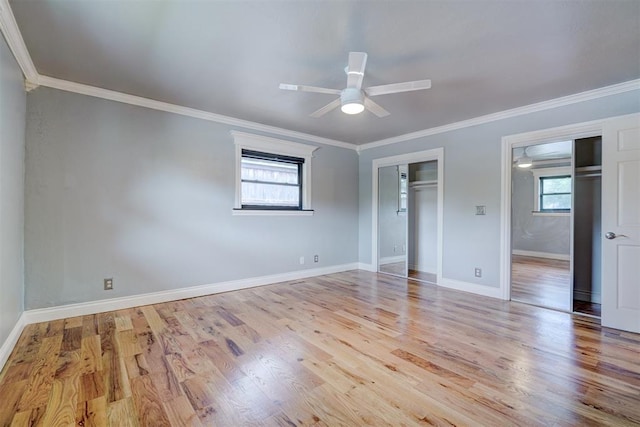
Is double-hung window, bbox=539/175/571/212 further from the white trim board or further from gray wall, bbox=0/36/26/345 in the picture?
gray wall, bbox=0/36/26/345

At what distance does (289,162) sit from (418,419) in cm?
395

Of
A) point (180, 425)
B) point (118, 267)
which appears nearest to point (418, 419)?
point (180, 425)

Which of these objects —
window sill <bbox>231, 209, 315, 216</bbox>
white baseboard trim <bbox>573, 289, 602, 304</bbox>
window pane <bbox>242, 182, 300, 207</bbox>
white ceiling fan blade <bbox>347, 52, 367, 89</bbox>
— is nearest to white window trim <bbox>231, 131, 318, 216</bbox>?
window sill <bbox>231, 209, 315, 216</bbox>

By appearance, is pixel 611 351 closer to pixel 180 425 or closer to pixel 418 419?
pixel 418 419

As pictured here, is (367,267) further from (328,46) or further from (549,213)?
(328,46)

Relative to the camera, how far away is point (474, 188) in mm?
4137

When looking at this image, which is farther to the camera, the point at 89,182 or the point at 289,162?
the point at 289,162

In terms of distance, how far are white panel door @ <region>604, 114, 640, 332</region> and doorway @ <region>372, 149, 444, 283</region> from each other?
249cm

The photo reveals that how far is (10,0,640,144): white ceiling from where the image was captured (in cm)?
192

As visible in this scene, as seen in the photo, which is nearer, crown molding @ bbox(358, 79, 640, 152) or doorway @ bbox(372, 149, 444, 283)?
crown molding @ bbox(358, 79, 640, 152)

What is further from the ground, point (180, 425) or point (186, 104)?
point (186, 104)

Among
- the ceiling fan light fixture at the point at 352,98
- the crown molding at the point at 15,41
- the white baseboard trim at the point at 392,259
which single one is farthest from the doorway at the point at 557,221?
the crown molding at the point at 15,41

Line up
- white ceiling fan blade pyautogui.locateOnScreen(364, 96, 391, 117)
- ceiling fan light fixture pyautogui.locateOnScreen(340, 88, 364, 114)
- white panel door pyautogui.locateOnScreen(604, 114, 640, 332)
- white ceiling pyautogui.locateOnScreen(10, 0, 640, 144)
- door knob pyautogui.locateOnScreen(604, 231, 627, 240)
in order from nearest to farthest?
white ceiling pyautogui.locateOnScreen(10, 0, 640, 144)
ceiling fan light fixture pyautogui.locateOnScreen(340, 88, 364, 114)
white ceiling fan blade pyautogui.locateOnScreen(364, 96, 391, 117)
white panel door pyautogui.locateOnScreen(604, 114, 640, 332)
door knob pyautogui.locateOnScreen(604, 231, 627, 240)

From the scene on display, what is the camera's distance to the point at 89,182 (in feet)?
10.4
